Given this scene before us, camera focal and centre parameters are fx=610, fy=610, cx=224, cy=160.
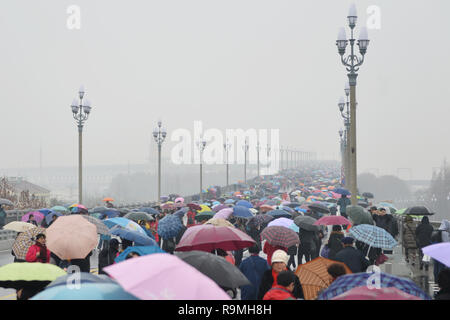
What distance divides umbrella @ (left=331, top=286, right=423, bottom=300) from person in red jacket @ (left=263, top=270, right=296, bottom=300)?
116cm

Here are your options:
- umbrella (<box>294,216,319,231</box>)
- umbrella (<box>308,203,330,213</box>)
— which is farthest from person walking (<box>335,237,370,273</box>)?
umbrella (<box>308,203,330,213</box>)

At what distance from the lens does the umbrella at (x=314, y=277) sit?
8578 mm

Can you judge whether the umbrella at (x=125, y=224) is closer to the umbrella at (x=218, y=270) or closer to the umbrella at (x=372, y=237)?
the umbrella at (x=372, y=237)

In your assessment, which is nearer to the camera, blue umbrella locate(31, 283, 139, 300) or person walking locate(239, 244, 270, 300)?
blue umbrella locate(31, 283, 139, 300)

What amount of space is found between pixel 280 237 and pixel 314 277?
326 cm

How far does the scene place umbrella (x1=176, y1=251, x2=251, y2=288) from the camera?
7848mm

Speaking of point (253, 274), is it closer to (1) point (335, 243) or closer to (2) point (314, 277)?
(2) point (314, 277)

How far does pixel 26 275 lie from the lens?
741cm

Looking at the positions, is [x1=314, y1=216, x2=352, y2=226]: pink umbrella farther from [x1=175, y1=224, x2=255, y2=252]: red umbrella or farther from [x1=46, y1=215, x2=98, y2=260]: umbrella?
[x1=46, y1=215, x2=98, y2=260]: umbrella

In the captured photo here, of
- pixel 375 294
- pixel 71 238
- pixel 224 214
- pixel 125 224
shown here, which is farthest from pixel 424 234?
pixel 375 294
